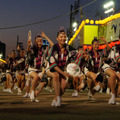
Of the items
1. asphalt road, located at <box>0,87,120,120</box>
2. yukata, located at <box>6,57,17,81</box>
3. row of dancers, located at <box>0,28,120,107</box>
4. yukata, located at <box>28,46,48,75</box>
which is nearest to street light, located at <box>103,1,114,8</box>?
yukata, located at <box>6,57,17,81</box>

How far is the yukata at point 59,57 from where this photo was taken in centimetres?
763

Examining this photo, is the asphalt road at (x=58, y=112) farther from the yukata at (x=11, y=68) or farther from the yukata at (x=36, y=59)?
the yukata at (x=11, y=68)

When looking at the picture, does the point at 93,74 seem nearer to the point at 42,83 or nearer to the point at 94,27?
the point at 42,83

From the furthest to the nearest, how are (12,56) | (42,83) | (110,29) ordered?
(110,29) < (12,56) < (42,83)

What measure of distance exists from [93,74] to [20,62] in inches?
197

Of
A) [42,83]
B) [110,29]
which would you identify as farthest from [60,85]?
[110,29]

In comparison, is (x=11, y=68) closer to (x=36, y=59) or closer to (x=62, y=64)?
Answer: (x=36, y=59)

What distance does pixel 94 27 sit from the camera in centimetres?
2805

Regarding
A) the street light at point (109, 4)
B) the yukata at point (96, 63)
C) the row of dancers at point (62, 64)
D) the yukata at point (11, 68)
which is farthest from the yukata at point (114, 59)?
the street light at point (109, 4)

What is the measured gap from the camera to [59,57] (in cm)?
774

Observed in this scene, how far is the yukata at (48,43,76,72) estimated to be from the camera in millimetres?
7629

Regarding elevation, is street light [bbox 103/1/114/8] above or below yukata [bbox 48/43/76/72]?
above

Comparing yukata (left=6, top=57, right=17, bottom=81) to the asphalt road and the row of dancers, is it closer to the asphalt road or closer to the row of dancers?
the row of dancers

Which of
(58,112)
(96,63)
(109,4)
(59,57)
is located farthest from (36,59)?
(109,4)
